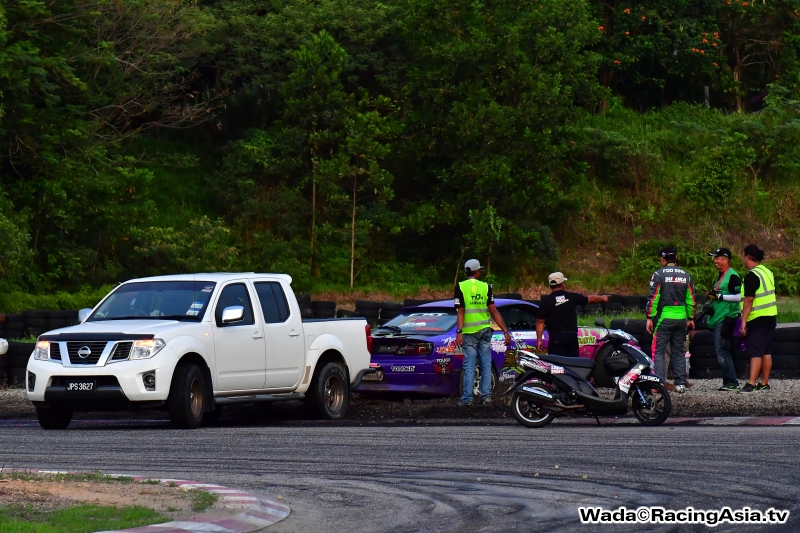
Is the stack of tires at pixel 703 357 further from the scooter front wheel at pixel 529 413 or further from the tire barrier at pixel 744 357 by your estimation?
the scooter front wheel at pixel 529 413

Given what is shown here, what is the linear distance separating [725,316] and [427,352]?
414 cm

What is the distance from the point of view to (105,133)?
38531mm

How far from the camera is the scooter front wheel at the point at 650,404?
13602 millimetres

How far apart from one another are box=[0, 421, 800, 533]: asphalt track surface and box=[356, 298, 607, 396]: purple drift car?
7.20 feet

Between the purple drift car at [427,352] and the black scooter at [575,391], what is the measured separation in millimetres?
2006

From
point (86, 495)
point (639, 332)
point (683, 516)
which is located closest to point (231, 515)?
point (86, 495)

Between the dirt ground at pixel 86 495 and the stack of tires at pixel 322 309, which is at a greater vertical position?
the stack of tires at pixel 322 309

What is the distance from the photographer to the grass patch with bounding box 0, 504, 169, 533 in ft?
23.1

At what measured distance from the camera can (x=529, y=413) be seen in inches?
544

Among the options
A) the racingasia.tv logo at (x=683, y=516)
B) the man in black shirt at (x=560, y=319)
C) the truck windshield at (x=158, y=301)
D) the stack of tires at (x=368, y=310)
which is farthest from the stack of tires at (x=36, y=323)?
the racingasia.tv logo at (x=683, y=516)

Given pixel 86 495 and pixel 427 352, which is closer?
pixel 86 495

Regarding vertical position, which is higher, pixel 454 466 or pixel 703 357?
pixel 703 357

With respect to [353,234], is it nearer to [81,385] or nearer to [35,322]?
[35,322]

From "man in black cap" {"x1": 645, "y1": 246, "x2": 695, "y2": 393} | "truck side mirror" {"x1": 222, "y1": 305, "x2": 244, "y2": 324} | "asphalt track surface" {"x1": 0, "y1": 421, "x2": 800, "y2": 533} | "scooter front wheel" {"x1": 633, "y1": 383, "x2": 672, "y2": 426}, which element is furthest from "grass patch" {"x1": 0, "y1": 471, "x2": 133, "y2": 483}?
"man in black cap" {"x1": 645, "y1": 246, "x2": 695, "y2": 393}
